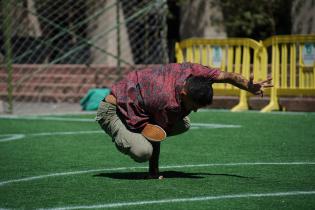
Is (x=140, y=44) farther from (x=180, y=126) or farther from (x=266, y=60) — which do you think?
(x=180, y=126)

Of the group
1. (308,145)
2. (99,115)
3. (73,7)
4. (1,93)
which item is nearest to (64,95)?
(1,93)

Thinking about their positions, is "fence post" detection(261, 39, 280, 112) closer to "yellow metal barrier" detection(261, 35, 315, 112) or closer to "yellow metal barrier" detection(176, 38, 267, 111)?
"yellow metal barrier" detection(261, 35, 315, 112)

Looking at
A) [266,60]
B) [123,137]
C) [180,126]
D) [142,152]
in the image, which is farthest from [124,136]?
[266,60]

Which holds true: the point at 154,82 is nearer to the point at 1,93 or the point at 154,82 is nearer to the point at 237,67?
the point at 237,67

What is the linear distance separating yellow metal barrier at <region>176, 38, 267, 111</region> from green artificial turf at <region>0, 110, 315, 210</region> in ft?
12.0

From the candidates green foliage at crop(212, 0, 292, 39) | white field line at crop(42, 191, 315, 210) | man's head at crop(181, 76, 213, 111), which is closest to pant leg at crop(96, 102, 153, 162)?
man's head at crop(181, 76, 213, 111)

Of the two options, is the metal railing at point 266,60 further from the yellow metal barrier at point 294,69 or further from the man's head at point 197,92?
the man's head at point 197,92

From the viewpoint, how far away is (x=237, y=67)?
19.2 metres

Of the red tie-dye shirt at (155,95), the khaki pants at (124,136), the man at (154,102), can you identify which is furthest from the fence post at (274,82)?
the red tie-dye shirt at (155,95)

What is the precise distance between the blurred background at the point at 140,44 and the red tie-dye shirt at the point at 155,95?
29.7ft

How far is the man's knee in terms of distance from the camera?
8.45 metres

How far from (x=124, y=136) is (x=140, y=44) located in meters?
17.9

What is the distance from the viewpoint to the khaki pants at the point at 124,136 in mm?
8469

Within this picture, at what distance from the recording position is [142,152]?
8.45 meters
